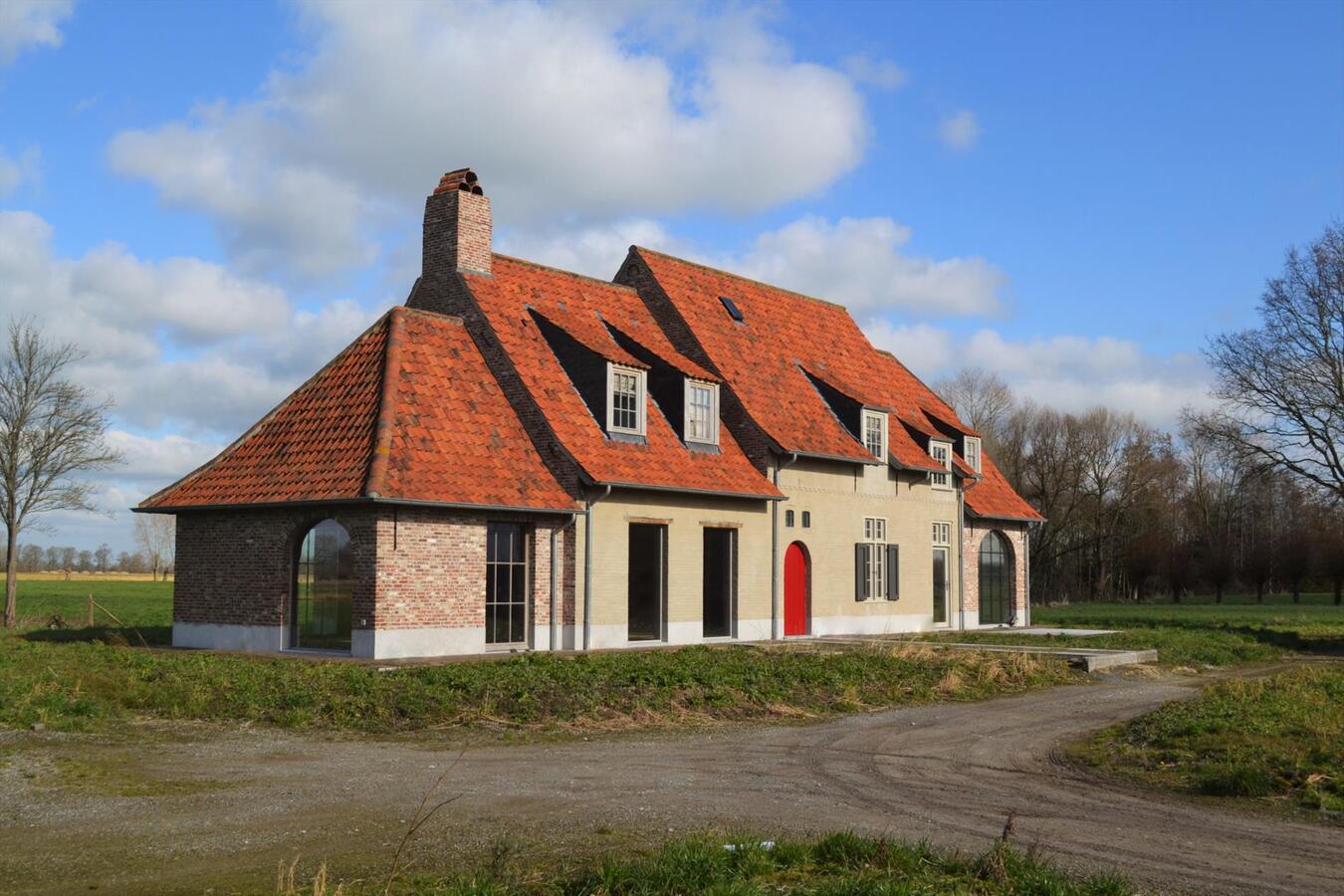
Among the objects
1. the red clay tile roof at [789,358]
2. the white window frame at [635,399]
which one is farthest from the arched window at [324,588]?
the red clay tile roof at [789,358]

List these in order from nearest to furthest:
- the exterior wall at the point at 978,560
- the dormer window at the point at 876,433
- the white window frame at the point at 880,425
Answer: the white window frame at the point at 880,425, the dormer window at the point at 876,433, the exterior wall at the point at 978,560

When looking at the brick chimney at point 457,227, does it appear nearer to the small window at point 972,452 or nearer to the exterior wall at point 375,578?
the exterior wall at point 375,578

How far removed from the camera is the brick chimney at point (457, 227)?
25.2 metres

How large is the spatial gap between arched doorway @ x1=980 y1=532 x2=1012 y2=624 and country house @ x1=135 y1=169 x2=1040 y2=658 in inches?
121

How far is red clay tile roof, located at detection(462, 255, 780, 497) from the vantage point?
23797mm

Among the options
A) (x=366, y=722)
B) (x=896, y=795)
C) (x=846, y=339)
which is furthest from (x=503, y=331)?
(x=896, y=795)

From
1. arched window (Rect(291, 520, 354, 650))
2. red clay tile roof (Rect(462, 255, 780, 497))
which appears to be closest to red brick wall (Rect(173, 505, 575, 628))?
arched window (Rect(291, 520, 354, 650))

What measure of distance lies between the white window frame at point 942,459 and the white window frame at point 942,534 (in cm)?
107

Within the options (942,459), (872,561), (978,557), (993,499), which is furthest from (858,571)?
(993,499)

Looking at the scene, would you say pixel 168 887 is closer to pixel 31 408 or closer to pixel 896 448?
pixel 896 448

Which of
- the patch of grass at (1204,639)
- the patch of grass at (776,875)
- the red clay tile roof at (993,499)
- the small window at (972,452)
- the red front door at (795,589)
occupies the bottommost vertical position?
the patch of grass at (1204,639)

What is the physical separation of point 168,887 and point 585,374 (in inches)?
714

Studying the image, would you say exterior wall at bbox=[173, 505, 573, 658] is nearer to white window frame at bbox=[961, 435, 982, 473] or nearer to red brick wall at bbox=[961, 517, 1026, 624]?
red brick wall at bbox=[961, 517, 1026, 624]

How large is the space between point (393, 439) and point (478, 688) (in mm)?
6508
